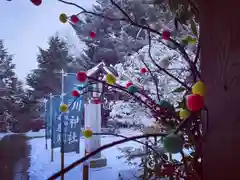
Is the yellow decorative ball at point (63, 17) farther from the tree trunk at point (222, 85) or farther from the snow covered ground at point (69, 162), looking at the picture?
the snow covered ground at point (69, 162)

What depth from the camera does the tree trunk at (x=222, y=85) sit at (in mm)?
222

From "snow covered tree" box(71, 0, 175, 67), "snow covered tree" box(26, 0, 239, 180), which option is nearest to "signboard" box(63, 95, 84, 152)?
"snow covered tree" box(71, 0, 175, 67)

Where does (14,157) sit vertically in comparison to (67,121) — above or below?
below

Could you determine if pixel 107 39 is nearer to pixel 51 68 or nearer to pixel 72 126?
pixel 51 68

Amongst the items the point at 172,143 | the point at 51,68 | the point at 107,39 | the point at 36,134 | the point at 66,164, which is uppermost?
the point at 107,39

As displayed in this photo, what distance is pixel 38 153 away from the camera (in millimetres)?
1204

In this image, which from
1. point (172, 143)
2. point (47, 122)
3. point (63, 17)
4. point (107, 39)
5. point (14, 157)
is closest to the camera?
point (172, 143)

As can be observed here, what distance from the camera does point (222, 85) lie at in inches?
9.4

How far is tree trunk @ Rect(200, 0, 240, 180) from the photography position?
22 cm

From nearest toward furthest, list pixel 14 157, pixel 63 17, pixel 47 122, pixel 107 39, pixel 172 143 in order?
pixel 172 143, pixel 63 17, pixel 14 157, pixel 47 122, pixel 107 39

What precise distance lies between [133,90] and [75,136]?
2.95 ft

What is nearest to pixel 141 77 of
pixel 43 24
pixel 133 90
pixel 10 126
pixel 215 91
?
pixel 43 24

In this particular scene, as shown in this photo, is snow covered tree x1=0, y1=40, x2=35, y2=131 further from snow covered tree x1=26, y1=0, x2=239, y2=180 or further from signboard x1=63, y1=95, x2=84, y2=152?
snow covered tree x1=26, y1=0, x2=239, y2=180

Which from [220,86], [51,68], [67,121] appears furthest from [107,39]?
[220,86]
